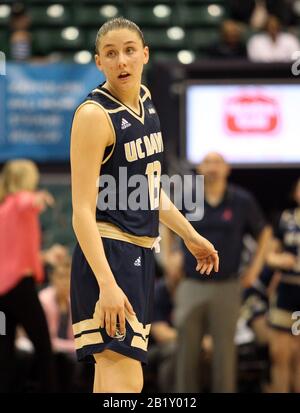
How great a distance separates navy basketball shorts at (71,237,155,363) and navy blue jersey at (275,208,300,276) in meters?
3.63

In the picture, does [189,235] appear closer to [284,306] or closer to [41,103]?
[284,306]

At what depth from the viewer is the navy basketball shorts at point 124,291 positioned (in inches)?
142

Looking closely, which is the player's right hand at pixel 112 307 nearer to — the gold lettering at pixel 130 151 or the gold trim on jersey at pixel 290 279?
the gold lettering at pixel 130 151

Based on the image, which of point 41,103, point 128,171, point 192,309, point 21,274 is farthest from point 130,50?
point 41,103

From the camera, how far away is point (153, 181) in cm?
379

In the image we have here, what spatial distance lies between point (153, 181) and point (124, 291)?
0.43 m

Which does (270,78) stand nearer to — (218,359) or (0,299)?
(218,359)

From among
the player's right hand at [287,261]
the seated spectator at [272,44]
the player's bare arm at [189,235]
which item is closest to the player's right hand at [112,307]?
the player's bare arm at [189,235]

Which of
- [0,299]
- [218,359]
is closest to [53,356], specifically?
[0,299]

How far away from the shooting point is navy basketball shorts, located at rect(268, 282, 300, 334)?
719 cm

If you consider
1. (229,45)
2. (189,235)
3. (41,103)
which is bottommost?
(189,235)


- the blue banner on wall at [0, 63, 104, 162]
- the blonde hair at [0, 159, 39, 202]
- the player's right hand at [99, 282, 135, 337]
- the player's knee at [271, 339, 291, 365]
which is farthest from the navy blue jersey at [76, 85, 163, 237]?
the blue banner on wall at [0, 63, 104, 162]

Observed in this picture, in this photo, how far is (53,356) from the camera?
21.9 feet
